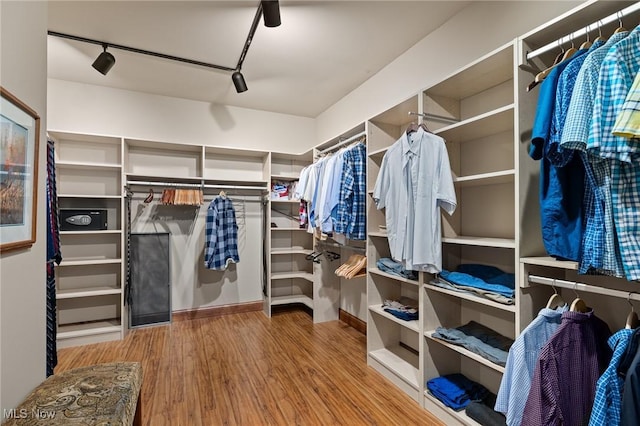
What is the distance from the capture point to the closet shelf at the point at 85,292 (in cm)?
306

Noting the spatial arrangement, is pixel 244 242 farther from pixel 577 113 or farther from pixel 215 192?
pixel 577 113

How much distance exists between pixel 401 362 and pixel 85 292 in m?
3.27

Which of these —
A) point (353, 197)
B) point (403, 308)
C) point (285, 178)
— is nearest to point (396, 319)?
point (403, 308)

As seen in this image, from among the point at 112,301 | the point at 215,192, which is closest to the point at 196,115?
the point at 215,192

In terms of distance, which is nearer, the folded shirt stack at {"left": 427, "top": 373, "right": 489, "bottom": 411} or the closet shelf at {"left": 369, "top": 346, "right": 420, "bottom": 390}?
the folded shirt stack at {"left": 427, "top": 373, "right": 489, "bottom": 411}

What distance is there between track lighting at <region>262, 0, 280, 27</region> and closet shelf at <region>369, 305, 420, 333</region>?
2.28 metres

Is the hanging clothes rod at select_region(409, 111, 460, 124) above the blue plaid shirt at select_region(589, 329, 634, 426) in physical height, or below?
above

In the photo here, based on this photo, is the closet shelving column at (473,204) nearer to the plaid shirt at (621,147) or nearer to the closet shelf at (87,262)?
the plaid shirt at (621,147)

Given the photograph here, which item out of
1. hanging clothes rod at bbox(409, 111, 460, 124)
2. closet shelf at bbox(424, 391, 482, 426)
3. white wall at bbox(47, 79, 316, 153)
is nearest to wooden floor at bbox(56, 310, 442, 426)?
closet shelf at bbox(424, 391, 482, 426)

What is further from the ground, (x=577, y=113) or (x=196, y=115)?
(x=196, y=115)

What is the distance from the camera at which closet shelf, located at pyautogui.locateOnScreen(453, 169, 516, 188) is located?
1.57m

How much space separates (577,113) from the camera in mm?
1098

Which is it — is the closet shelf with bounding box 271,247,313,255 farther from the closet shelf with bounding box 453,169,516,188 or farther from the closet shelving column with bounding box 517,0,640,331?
the closet shelving column with bounding box 517,0,640,331

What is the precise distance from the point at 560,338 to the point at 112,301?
418 centimetres
